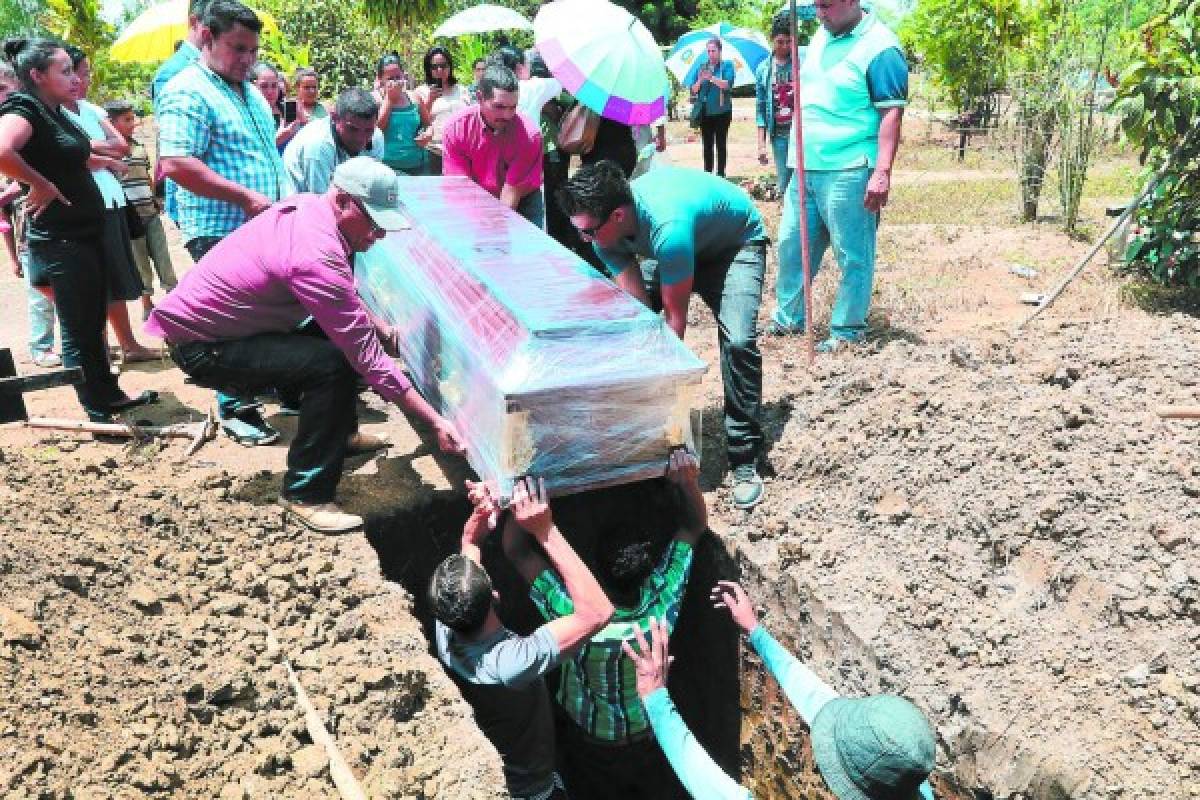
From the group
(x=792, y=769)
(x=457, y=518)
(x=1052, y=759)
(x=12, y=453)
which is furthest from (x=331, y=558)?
(x=1052, y=759)

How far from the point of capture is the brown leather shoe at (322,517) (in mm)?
3592

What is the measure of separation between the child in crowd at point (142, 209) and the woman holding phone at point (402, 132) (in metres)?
1.57

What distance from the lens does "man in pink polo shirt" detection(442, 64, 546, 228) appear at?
4.88 metres

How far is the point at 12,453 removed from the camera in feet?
12.4

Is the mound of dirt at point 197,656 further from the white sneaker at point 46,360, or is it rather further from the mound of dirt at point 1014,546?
the white sneaker at point 46,360

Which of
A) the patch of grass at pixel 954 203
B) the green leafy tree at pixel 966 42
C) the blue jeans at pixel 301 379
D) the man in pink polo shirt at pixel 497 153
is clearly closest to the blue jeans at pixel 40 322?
the blue jeans at pixel 301 379

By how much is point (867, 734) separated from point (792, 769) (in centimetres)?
174

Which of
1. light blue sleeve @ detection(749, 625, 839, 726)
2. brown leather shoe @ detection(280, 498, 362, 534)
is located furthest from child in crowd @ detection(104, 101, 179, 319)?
light blue sleeve @ detection(749, 625, 839, 726)

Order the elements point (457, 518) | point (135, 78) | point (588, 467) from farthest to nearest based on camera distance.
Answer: point (135, 78) < point (457, 518) < point (588, 467)

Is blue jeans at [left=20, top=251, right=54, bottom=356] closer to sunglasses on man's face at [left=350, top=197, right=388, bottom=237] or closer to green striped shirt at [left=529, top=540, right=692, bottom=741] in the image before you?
sunglasses on man's face at [left=350, top=197, right=388, bottom=237]

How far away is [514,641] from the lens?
289cm

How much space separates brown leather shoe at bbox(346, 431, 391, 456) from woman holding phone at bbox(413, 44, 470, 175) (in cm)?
311

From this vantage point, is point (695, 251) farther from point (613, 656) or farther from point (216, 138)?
point (216, 138)

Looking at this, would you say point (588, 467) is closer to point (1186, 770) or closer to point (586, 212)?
point (586, 212)
